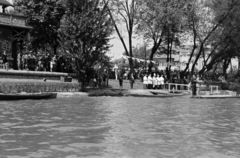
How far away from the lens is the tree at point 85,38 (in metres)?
40.4

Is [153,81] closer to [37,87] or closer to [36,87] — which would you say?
[37,87]

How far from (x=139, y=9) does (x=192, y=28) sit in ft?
21.7

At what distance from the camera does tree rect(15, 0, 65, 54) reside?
46956 mm

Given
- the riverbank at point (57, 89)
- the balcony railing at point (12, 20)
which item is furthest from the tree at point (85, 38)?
the balcony railing at point (12, 20)

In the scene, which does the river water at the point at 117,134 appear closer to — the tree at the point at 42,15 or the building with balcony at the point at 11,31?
the building with balcony at the point at 11,31

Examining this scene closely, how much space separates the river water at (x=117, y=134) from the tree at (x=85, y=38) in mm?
18232

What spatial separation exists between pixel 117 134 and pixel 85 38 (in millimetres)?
25759

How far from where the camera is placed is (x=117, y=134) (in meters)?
15.5

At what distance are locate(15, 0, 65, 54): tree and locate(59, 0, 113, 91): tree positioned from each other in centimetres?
567

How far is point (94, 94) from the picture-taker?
38.3 m

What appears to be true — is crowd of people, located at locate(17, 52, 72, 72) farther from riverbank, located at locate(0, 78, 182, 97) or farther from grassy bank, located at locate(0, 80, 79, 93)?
grassy bank, located at locate(0, 80, 79, 93)

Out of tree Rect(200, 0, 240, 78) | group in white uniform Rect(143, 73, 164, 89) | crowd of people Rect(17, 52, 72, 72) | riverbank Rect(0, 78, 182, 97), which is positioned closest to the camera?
riverbank Rect(0, 78, 182, 97)


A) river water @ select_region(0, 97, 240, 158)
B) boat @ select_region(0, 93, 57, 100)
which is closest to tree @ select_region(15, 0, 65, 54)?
boat @ select_region(0, 93, 57, 100)

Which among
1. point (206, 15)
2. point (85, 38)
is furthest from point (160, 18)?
point (85, 38)
